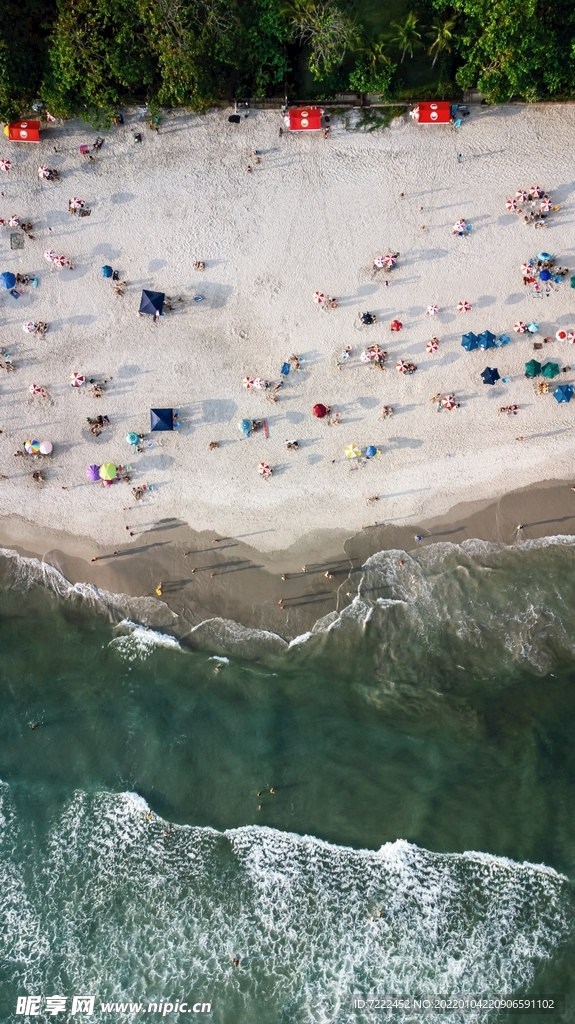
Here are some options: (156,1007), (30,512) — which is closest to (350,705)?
(156,1007)

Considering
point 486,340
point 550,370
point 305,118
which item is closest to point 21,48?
point 305,118

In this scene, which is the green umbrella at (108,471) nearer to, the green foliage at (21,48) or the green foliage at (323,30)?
the green foliage at (21,48)

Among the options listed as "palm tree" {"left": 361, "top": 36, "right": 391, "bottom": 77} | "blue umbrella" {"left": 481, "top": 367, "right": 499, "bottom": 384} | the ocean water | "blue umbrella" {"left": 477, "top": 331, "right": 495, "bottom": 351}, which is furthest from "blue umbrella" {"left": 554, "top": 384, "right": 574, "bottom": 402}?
"palm tree" {"left": 361, "top": 36, "right": 391, "bottom": 77}

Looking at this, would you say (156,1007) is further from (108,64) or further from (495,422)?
(108,64)

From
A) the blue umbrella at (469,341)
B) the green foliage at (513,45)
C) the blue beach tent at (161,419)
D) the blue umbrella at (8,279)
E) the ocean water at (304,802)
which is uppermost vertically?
the green foliage at (513,45)

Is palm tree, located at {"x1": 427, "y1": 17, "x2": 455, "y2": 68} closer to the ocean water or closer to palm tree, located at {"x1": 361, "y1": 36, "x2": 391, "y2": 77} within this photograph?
palm tree, located at {"x1": 361, "y1": 36, "x2": 391, "y2": 77}

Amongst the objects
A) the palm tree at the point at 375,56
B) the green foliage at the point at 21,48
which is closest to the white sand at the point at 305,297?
the green foliage at the point at 21,48
